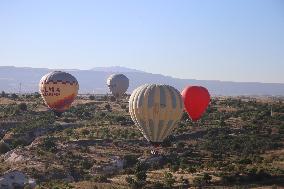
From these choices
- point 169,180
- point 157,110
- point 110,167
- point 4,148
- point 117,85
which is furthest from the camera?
point 117,85

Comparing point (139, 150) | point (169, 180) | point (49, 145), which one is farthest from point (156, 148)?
point (169, 180)

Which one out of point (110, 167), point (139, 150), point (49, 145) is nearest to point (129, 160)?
point (110, 167)

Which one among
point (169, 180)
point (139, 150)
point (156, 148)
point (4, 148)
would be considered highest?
point (156, 148)

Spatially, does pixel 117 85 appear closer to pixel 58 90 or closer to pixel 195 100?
pixel 58 90

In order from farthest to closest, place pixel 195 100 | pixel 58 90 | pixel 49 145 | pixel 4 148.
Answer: pixel 58 90, pixel 195 100, pixel 4 148, pixel 49 145

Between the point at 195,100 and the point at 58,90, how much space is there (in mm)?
19003

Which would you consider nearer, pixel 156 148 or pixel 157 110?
pixel 157 110

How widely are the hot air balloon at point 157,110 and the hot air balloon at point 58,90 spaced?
78.9 ft

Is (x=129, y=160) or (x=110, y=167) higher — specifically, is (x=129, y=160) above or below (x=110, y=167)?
above

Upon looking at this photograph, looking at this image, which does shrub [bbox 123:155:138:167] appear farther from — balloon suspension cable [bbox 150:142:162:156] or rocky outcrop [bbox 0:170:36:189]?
rocky outcrop [bbox 0:170:36:189]

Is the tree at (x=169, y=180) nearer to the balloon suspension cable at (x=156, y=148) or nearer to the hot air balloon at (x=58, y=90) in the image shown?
the balloon suspension cable at (x=156, y=148)

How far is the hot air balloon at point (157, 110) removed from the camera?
46.4 meters

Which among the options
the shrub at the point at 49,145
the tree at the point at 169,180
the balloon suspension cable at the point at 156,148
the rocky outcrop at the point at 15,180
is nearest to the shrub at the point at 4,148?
the shrub at the point at 49,145

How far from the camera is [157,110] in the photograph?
152 ft
